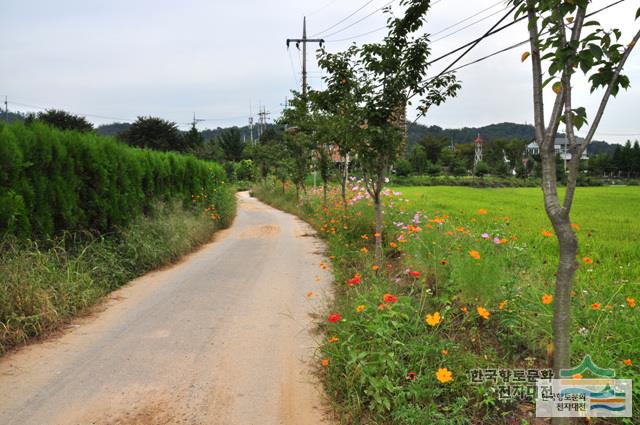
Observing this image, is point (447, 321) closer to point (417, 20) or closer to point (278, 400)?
point (278, 400)

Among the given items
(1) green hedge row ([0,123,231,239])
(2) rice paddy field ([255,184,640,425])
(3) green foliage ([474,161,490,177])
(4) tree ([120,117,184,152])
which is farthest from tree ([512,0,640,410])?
(3) green foliage ([474,161,490,177])

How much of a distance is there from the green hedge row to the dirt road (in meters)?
1.30

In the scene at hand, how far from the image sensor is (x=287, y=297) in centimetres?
527

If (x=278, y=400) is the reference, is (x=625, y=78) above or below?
above

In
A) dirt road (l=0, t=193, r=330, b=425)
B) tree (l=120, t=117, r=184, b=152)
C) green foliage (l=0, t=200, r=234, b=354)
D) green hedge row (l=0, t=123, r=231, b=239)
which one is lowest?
dirt road (l=0, t=193, r=330, b=425)

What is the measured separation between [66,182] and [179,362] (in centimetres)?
361

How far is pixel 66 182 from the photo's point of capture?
→ 5527mm

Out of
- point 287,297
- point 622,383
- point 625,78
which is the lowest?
point 287,297

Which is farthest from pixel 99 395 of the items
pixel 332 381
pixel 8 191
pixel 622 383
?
pixel 622 383

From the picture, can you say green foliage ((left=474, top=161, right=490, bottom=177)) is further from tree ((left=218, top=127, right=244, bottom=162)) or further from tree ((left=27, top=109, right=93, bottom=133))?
tree ((left=27, top=109, right=93, bottom=133))

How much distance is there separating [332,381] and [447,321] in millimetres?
1011

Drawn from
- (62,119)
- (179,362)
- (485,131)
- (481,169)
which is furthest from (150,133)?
(485,131)

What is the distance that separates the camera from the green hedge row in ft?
15.2

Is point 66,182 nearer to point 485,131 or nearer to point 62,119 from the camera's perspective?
point 62,119
